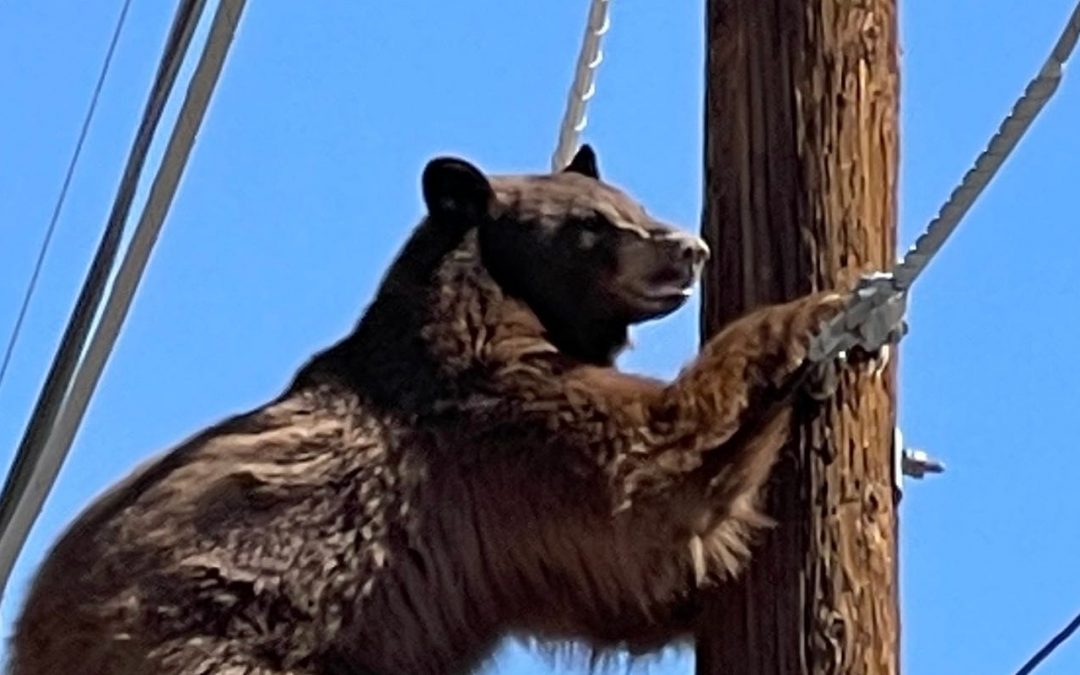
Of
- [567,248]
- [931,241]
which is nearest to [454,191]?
[567,248]

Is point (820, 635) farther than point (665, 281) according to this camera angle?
No

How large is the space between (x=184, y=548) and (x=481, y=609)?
2.21ft

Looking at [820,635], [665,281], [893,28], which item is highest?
[893,28]

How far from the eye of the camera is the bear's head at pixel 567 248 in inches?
230

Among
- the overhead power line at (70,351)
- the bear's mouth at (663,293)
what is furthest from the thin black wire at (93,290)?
the bear's mouth at (663,293)

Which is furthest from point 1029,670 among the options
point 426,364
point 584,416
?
point 426,364

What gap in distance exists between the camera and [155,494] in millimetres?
5449

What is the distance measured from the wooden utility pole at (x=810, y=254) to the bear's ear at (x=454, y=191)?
67 centimetres

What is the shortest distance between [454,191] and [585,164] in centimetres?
53

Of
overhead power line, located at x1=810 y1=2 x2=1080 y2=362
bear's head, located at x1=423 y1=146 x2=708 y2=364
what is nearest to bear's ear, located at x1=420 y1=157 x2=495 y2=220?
bear's head, located at x1=423 y1=146 x2=708 y2=364

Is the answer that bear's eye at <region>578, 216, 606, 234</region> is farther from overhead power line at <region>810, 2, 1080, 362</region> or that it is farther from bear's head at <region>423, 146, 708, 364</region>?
overhead power line at <region>810, 2, 1080, 362</region>

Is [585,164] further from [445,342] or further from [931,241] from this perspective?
[931,241]

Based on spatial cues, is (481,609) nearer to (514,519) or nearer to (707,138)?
(514,519)

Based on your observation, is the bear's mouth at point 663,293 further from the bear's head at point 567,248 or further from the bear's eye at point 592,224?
the bear's eye at point 592,224
